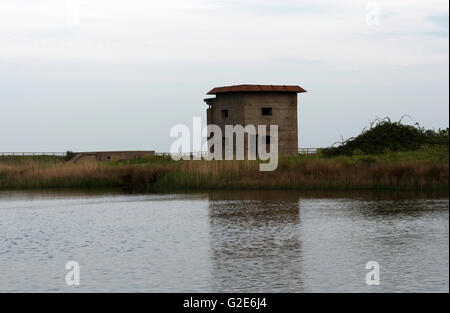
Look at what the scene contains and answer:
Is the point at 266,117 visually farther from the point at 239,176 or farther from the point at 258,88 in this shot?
the point at 239,176

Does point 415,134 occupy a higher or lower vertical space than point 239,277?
higher

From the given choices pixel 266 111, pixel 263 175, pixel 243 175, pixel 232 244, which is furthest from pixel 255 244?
pixel 266 111

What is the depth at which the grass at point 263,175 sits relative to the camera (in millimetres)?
34500

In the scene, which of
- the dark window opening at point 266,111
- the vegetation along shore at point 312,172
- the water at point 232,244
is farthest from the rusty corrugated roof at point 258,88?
the water at point 232,244

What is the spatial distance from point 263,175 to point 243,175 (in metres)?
1.27

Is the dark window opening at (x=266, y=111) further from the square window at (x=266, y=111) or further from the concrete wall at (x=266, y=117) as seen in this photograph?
the concrete wall at (x=266, y=117)

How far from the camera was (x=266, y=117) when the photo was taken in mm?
61688

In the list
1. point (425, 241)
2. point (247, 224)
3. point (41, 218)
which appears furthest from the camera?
point (41, 218)

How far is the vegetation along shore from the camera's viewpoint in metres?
35.0

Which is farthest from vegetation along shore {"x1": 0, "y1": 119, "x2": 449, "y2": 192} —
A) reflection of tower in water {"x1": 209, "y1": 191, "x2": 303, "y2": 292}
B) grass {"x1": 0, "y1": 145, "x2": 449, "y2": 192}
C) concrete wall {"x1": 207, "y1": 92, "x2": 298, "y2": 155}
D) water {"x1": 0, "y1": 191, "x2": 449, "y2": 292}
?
concrete wall {"x1": 207, "y1": 92, "x2": 298, "y2": 155}

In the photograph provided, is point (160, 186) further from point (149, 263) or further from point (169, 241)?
point (149, 263)
